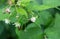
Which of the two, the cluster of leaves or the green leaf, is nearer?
the cluster of leaves

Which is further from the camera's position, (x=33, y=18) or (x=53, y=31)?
(x=53, y=31)

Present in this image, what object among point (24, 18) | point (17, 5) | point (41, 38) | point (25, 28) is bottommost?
point (41, 38)

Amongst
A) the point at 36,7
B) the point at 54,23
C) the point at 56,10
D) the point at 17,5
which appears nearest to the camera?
the point at 17,5

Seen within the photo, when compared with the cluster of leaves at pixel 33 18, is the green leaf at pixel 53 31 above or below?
below

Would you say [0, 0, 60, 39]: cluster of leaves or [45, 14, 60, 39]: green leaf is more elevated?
[0, 0, 60, 39]: cluster of leaves

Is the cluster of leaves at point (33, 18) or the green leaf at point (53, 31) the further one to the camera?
the green leaf at point (53, 31)

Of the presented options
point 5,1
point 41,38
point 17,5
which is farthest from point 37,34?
point 5,1

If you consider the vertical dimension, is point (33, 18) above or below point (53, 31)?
above

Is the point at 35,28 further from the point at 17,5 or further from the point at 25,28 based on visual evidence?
the point at 17,5
